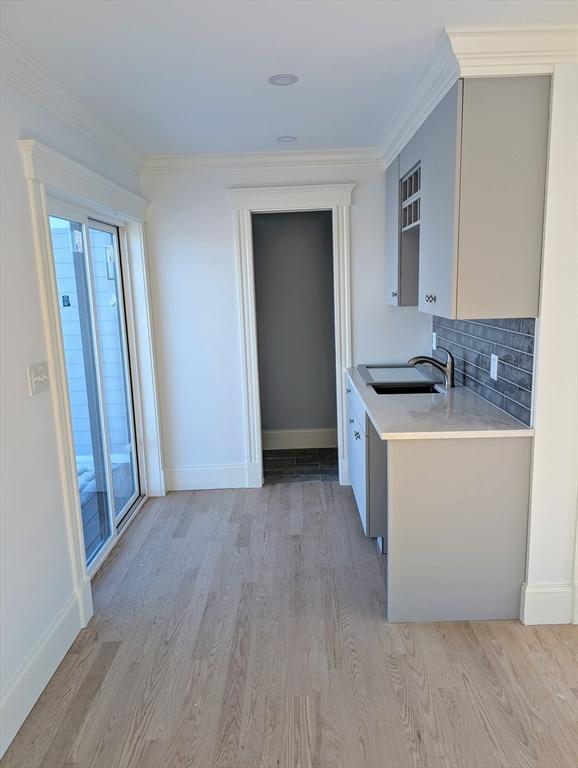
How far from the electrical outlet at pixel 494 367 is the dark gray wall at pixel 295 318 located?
2.51 meters

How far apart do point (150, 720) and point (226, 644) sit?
481 mm

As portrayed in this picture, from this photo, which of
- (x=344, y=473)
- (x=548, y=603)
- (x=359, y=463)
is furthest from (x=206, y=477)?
(x=548, y=603)

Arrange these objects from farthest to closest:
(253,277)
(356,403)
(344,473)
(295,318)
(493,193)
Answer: (295,318) < (344,473) < (253,277) < (356,403) < (493,193)

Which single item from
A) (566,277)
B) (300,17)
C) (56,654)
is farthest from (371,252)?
(56,654)

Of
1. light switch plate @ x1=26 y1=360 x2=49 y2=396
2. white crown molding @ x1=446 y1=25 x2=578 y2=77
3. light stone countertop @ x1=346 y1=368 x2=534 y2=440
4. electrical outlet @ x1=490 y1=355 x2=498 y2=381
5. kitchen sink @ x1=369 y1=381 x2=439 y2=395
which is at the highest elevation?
white crown molding @ x1=446 y1=25 x2=578 y2=77

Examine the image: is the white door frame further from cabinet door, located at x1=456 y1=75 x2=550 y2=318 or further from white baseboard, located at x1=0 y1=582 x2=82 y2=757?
white baseboard, located at x1=0 y1=582 x2=82 y2=757

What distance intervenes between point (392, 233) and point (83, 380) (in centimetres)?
217

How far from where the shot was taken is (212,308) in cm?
404

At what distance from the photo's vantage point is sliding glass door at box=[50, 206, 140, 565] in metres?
2.94

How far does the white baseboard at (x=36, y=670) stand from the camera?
192 centimetres

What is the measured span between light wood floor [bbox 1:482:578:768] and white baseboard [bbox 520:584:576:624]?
49 mm

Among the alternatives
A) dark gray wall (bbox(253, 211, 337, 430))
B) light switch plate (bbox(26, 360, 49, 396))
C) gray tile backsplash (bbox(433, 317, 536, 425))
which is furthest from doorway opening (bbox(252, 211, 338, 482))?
light switch plate (bbox(26, 360, 49, 396))

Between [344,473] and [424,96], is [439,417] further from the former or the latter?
[344,473]

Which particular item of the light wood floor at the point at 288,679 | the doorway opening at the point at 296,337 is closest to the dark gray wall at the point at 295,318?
the doorway opening at the point at 296,337
